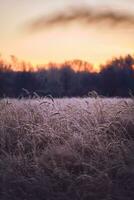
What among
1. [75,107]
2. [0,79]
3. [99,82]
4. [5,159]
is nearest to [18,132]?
[5,159]

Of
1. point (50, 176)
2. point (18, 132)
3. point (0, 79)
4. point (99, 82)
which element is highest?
point (0, 79)

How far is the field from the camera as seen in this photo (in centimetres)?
484

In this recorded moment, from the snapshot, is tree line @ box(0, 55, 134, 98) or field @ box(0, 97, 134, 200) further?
tree line @ box(0, 55, 134, 98)

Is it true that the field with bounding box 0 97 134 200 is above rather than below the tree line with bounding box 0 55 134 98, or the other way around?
below

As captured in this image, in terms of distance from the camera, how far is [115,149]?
573cm

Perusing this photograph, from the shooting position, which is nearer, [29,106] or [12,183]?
[12,183]

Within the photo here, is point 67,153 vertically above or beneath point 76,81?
beneath

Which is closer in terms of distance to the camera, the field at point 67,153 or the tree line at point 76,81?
the field at point 67,153

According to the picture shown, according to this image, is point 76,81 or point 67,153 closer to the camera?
Answer: point 67,153

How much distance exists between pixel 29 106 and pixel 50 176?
3161 mm

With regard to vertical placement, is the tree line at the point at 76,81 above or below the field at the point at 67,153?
above

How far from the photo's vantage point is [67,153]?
5.59m

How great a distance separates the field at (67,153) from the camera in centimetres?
484

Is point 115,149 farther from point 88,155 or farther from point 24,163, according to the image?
point 24,163
